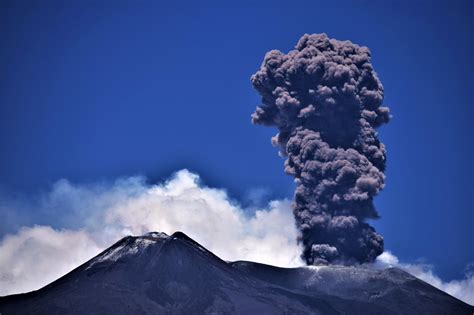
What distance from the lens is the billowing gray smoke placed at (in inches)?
3332

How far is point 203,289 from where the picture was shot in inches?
3356

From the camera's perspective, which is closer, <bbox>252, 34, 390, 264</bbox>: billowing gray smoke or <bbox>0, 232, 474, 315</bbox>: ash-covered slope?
<bbox>0, 232, 474, 315</bbox>: ash-covered slope

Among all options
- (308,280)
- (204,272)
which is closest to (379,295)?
(308,280)

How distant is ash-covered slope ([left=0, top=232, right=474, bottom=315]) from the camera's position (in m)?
82.9

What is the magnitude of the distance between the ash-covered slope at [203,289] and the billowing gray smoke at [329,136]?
14.9ft

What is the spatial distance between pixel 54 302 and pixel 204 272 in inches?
511

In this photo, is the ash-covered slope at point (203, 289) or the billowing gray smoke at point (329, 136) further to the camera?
the billowing gray smoke at point (329, 136)

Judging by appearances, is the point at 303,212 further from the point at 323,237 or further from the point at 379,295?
the point at 379,295

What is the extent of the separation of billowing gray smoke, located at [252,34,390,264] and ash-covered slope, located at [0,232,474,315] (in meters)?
4.54

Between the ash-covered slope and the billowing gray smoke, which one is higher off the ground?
the billowing gray smoke

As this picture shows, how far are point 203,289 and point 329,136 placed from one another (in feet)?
55.9

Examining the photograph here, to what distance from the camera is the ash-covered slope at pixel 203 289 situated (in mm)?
82894

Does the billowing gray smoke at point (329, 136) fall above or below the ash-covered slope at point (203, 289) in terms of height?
above

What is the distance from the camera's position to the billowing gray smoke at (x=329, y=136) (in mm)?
84625
